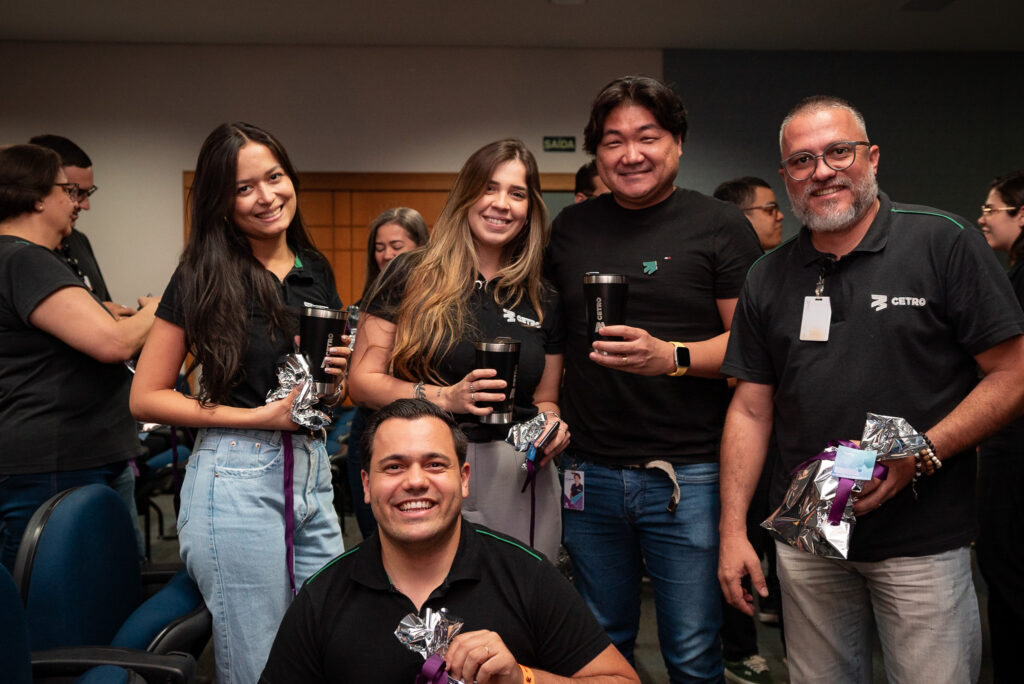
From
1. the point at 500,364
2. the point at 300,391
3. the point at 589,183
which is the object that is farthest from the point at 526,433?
the point at 589,183

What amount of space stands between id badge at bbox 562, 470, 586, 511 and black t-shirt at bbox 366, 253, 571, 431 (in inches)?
8.4

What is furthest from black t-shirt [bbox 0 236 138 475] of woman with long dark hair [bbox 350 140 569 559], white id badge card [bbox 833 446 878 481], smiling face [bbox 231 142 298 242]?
white id badge card [bbox 833 446 878 481]

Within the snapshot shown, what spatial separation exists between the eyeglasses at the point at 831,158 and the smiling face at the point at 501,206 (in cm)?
65

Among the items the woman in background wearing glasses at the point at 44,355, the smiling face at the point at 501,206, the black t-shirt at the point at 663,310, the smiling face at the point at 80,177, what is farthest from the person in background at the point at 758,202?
the smiling face at the point at 80,177

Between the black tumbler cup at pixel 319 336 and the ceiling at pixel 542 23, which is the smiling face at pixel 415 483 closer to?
the black tumbler cup at pixel 319 336

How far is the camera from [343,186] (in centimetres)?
725

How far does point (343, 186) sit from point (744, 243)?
19.1 feet

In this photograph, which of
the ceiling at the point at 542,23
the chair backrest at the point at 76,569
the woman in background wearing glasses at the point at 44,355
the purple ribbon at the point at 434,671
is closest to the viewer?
the purple ribbon at the point at 434,671

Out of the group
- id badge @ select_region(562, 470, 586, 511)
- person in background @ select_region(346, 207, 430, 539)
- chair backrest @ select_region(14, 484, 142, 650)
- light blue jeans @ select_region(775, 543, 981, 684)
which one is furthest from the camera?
person in background @ select_region(346, 207, 430, 539)

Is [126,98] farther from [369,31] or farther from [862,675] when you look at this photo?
[862,675]

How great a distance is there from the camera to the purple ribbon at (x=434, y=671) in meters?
1.24

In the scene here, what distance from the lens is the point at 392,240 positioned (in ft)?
11.3

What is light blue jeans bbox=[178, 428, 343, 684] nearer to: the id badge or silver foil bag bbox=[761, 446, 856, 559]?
the id badge

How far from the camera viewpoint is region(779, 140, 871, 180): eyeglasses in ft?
5.47
